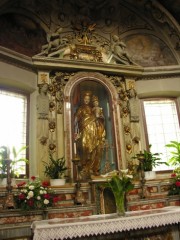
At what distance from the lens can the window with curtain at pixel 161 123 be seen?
9945 millimetres

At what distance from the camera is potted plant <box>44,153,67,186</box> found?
7289 millimetres

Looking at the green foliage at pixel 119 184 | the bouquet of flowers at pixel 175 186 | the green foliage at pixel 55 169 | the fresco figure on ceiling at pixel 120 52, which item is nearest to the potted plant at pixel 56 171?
the green foliage at pixel 55 169

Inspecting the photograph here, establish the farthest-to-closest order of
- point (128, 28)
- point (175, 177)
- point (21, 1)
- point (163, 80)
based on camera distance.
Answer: point (128, 28)
point (163, 80)
point (21, 1)
point (175, 177)

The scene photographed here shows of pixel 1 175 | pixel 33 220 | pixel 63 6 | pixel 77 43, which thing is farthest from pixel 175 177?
pixel 63 6

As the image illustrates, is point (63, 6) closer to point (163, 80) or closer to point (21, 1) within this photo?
point (21, 1)

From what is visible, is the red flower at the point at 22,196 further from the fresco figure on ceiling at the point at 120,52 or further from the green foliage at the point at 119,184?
the fresco figure on ceiling at the point at 120,52

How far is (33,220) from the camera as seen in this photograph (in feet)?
19.4

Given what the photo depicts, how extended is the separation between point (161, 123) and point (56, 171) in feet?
15.9

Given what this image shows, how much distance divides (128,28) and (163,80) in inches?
111

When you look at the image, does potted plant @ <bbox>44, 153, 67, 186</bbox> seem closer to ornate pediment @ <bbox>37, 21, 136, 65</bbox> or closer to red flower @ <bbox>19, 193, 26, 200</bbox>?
red flower @ <bbox>19, 193, 26, 200</bbox>

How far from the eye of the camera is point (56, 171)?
7.45 metres

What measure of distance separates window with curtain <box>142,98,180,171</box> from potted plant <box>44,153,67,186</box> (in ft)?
12.1

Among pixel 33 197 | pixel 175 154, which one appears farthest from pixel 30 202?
pixel 175 154

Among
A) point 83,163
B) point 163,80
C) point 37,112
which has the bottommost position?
point 83,163
